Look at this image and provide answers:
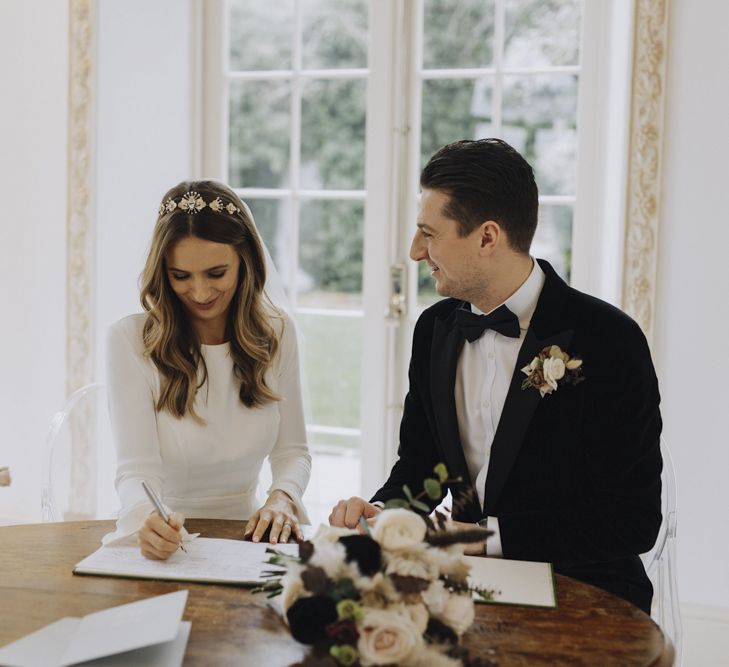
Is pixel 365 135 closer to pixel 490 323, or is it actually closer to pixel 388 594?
pixel 490 323

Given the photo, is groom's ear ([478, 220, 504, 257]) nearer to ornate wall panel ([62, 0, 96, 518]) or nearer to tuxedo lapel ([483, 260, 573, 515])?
tuxedo lapel ([483, 260, 573, 515])

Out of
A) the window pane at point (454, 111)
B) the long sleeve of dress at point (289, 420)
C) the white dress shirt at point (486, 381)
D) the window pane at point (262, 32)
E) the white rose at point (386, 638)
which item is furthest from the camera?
the window pane at point (262, 32)

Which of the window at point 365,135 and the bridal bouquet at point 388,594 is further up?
the window at point 365,135

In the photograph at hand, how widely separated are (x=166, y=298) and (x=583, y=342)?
105 centimetres

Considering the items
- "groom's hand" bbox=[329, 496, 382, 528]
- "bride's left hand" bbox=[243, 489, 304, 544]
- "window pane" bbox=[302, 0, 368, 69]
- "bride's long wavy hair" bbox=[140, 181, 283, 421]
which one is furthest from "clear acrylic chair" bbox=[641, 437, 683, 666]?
"window pane" bbox=[302, 0, 368, 69]

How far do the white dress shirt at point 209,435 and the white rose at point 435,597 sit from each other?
1144mm

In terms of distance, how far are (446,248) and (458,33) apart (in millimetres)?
1687

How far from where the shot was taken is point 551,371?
1.99m

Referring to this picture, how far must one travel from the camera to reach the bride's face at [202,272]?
7.65 feet

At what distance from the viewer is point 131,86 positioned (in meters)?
3.64

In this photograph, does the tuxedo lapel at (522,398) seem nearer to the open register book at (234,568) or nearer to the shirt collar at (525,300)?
the shirt collar at (525,300)

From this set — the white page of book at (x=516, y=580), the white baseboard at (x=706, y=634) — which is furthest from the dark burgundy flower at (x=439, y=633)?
the white baseboard at (x=706, y=634)

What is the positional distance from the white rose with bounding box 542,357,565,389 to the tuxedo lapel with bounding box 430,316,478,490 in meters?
0.26

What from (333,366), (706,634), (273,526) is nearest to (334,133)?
(333,366)
